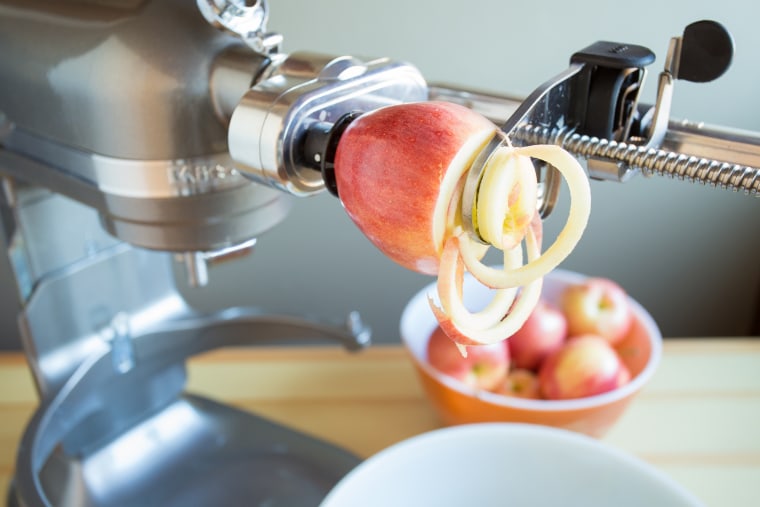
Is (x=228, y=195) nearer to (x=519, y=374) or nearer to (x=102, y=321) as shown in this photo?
(x=102, y=321)

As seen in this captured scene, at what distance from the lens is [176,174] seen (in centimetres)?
42

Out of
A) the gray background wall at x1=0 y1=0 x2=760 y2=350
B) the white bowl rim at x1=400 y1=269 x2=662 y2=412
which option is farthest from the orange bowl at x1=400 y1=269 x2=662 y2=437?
the gray background wall at x1=0 y1=0 x2=760 y2=350

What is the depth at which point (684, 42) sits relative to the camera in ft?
1.12

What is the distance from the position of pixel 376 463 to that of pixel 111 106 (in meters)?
0.27

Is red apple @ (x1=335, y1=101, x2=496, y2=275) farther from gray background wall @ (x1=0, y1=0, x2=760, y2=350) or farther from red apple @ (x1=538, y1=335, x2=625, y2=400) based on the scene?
gray background wall @ (x1=0, y1=0, x2=760, y2=350)

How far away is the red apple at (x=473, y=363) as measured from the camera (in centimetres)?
65

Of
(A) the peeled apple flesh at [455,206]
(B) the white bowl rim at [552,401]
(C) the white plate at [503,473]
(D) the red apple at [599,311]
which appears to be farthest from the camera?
(D) the red apple at [599,311]

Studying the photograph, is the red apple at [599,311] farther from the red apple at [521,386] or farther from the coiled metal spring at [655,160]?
the coiled metal spring at [655,160]

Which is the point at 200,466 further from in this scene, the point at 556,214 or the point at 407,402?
the point at 556,214

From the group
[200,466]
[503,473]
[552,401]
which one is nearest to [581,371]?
[552,401]

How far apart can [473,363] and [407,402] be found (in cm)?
10

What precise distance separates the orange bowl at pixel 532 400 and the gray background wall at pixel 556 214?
7.7 inches

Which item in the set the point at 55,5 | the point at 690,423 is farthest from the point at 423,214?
the point at 690,423

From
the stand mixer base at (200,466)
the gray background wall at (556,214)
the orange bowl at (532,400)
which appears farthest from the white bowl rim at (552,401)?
the gray background wall at (556,214)
